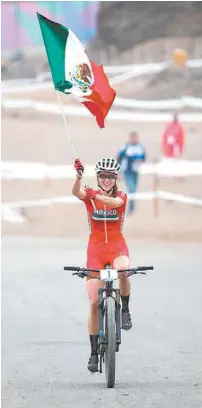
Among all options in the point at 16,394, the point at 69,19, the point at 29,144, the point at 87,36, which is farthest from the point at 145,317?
the point at 87,36

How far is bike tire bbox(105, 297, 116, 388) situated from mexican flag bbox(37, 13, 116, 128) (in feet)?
6.07

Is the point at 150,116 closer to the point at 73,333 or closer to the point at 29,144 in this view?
the point at 29,144

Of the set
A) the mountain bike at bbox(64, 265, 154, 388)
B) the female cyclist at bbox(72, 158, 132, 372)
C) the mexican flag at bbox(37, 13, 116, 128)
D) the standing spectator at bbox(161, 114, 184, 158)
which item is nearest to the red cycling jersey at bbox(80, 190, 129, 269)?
the female cyclist at bbox(72, 158, 132, 372)

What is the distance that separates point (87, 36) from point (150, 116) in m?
8.60

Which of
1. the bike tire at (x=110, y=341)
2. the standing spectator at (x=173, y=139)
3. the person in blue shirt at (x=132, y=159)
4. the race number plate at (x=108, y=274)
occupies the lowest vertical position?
the bike tire at (x=110, y=341)

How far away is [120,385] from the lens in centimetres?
877

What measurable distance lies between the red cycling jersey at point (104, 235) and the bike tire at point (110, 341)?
42 cm

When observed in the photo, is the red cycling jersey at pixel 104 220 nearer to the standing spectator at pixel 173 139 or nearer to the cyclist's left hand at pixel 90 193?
the cyclist's left hand at pixel 90 193

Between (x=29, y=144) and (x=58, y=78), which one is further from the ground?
(x=29, y=144)

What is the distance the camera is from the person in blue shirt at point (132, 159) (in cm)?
2205

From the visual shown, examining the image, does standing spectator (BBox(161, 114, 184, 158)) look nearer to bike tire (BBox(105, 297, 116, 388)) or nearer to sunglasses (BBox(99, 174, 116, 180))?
sunglasses (BBox(99, 174, 116, 180))

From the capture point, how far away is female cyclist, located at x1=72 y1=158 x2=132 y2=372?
8797 millimetres

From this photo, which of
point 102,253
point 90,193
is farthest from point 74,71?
point 102,253

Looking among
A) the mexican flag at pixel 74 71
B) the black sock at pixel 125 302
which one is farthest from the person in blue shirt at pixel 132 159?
the black sock at pixel 125 302
